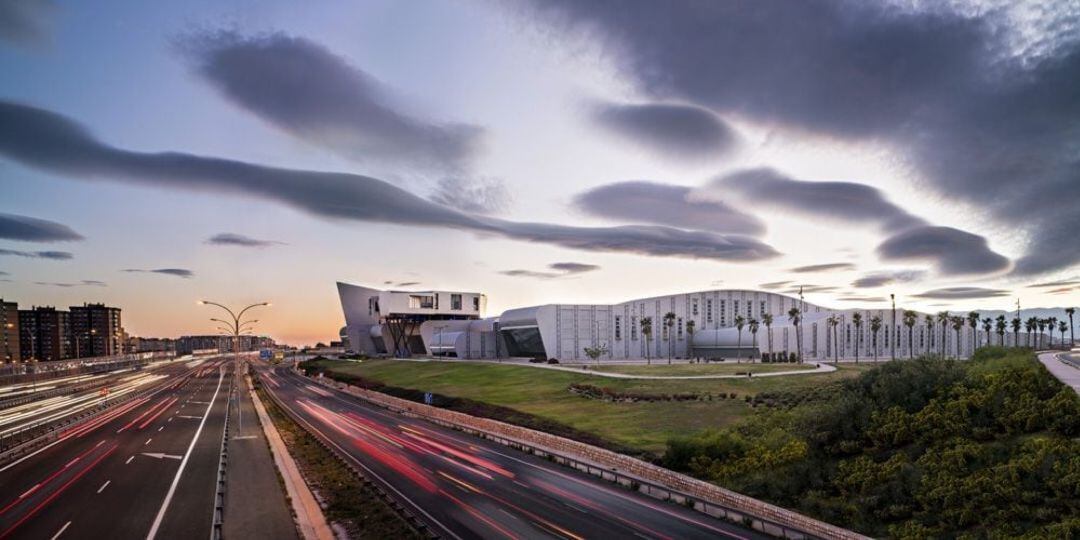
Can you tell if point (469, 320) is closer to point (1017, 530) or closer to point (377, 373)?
point (377, 373)

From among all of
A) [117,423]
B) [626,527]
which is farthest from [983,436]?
[117,423]

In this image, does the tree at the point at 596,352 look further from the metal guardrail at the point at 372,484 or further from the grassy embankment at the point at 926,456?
the grassy embankment at the point at 926,456

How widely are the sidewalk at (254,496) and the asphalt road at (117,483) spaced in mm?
905

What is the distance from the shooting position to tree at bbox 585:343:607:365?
11344 centimetres

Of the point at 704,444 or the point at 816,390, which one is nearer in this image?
the point at 704,444

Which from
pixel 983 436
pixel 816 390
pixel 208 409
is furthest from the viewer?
pixel 208 409

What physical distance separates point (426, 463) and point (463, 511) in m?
11.9

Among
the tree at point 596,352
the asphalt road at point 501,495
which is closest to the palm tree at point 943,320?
the tree at point 596,352

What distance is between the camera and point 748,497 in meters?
27.2

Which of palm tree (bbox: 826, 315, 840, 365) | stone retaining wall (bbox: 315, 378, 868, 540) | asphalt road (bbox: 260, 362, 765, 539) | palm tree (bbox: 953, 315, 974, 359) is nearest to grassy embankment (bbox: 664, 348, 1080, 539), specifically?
stone retaining wall (bbox: 315, 378, 868, 540)

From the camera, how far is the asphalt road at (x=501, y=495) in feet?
80.9

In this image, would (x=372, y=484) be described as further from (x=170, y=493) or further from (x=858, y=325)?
(x=858, y=325)

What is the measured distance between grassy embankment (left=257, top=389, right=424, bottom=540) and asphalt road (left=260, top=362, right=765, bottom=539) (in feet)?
4.96

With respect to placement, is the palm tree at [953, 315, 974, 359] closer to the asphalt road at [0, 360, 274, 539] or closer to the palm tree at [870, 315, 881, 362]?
the palm tree at [870, 315, 881, 362]
